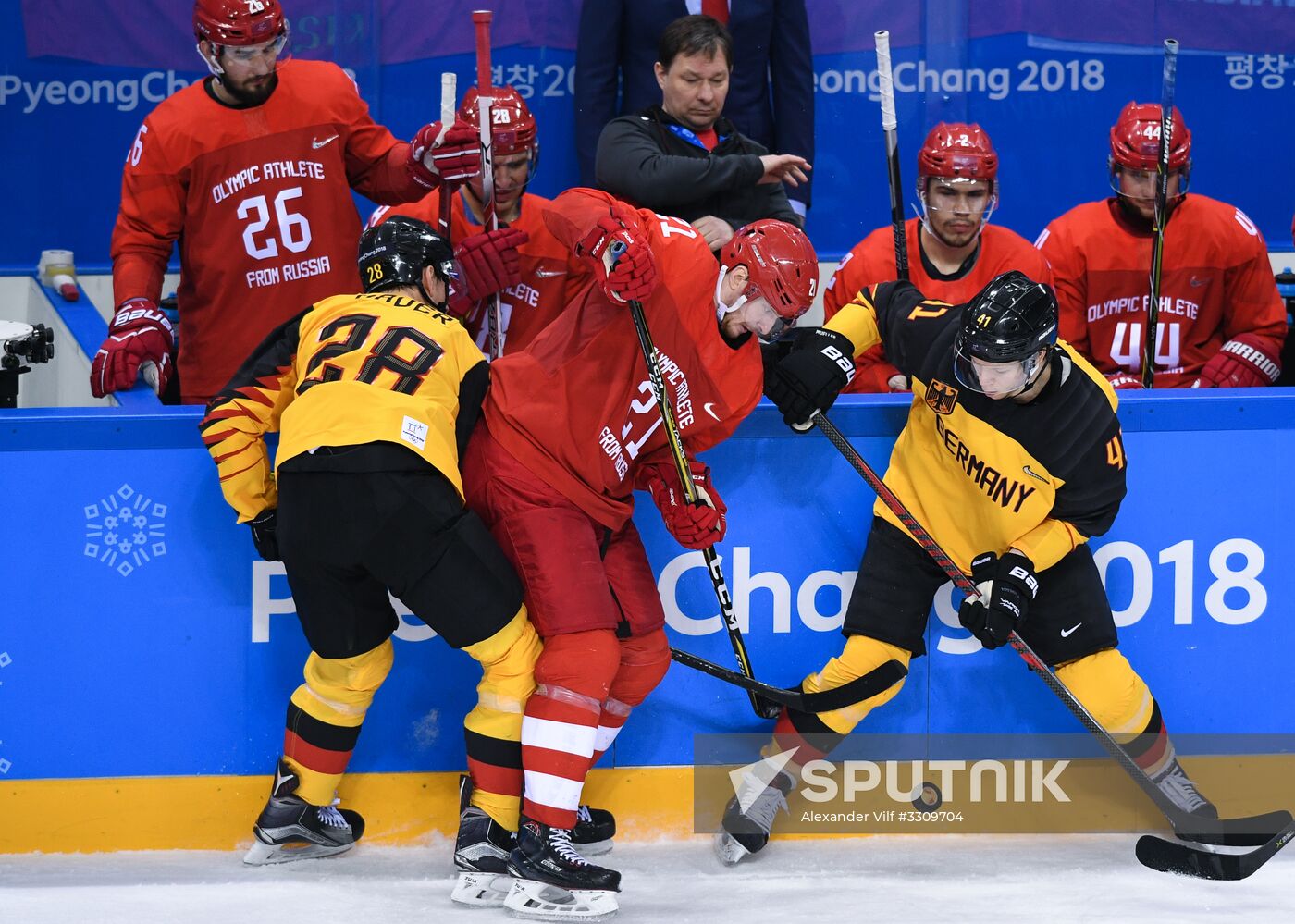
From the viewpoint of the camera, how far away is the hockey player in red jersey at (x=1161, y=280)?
14.7 feet

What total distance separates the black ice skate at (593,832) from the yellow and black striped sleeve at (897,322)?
119 centimetres

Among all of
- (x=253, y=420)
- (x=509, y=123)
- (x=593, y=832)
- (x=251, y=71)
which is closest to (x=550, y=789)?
(x=593, y=832)

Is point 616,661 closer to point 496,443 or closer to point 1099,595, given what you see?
point 496,443

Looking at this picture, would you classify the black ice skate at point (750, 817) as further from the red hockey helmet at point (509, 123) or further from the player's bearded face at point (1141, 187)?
the player's bearded face at point (1141, 187)

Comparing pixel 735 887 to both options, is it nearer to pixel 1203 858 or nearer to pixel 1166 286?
pixel 1203 858

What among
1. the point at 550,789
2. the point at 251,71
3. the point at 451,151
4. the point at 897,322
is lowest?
the point at 550,789

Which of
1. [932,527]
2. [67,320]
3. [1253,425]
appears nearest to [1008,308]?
[932,527]

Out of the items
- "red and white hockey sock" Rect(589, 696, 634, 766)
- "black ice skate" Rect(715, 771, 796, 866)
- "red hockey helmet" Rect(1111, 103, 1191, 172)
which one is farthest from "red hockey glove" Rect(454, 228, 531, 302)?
"red hockey helmet" Rect(1111, 103, 1191, 172)

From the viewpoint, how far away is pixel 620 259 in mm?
3033

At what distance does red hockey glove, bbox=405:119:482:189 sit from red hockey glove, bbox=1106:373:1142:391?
5.98ft

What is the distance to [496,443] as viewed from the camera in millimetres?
3227

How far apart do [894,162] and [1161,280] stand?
3.44 feet

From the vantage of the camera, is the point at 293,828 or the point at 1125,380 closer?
the point at 293,828

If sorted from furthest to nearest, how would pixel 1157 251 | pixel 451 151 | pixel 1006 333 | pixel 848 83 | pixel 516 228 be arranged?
pixel 848 83 < pixel 1157 251 < pixel 516 228 < pixel 451 151 < pixel 1006 333
